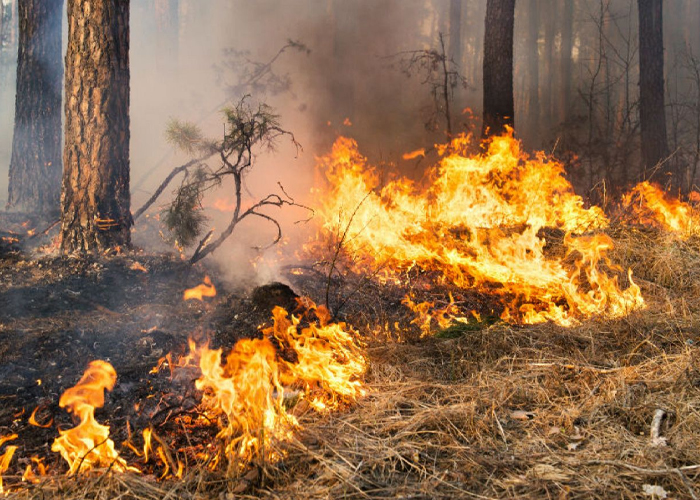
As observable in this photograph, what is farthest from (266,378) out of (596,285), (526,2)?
(526,2)

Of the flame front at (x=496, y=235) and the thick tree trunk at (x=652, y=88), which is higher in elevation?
the thick tree trunk at (x=652, y=88)

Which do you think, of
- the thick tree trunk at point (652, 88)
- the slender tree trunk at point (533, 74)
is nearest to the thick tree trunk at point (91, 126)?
the thick tree trunk at point (652, 88)

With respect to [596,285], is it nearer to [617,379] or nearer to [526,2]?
[617,379]

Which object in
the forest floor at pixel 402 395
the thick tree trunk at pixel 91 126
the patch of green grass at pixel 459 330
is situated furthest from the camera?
the thick tree trunk at pixel 91 126

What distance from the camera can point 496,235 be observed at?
6.32m

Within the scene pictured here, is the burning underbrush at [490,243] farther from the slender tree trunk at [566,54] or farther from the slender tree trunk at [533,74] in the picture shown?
the slender tree trunk at [566,54]

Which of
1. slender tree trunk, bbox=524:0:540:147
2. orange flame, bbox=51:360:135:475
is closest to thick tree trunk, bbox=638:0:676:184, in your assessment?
slender tree trunk, bbox=524:0:540:147

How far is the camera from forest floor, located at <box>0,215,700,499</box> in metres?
2.47

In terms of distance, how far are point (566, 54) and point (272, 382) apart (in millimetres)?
21032

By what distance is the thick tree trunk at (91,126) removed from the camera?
580 cm

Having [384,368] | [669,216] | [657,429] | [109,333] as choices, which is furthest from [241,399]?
[669,216]

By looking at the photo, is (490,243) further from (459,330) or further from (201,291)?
(201,291)

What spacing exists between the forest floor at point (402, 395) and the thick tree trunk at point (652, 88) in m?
5.61

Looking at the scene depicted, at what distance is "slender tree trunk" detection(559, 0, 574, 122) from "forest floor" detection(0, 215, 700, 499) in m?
16.9
